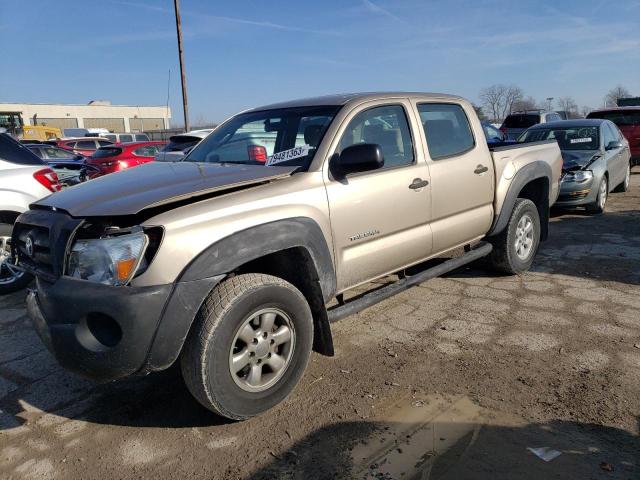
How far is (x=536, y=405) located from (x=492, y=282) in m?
2.42

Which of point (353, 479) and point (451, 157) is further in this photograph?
point (451, 157)

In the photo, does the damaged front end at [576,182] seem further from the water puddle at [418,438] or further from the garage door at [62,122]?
the garage door at [62,122]

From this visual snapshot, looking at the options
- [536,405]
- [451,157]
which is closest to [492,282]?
[451,157]

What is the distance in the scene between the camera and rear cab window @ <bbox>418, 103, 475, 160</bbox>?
4.24 meters

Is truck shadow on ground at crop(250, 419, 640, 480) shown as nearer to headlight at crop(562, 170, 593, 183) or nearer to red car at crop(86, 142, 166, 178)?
headlight at crop(562, 170, 593, 183)

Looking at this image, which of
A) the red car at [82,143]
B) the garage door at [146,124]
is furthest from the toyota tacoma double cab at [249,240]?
the garage door at [146,124]

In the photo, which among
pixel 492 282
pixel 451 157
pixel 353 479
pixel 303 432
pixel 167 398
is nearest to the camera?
pixel 353 479

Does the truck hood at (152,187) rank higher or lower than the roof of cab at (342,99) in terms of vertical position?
lower

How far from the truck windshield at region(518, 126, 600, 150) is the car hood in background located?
0.66ft

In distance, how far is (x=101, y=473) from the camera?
8.50 feet

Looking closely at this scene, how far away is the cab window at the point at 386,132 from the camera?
3684 millimetres

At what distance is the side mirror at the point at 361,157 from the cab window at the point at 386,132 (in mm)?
293

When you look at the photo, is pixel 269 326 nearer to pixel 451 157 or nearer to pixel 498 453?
pixel 498 453

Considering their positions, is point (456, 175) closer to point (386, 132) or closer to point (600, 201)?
point (386, 132)
